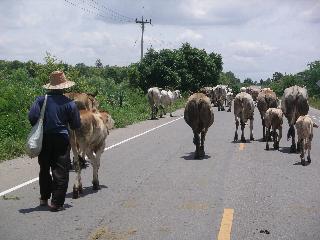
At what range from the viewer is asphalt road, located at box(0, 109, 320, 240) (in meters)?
7.46

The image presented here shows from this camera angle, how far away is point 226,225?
7707 millimetres

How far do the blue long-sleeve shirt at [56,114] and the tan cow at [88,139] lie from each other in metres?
0.75

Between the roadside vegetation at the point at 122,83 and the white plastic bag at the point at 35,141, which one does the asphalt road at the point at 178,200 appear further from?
the roadside vegetation at the point at 122,83

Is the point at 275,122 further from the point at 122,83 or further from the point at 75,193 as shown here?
the point at 122,83

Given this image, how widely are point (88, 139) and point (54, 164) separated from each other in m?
1.11

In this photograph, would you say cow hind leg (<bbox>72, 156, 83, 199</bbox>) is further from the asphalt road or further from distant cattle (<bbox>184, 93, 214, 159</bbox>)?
distant cattle (<bbox>184, 93, 214, 159</bbox>)

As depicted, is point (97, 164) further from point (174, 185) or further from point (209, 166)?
point (209, 166)

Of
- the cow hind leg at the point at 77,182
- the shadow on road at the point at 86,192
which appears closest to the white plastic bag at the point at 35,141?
the cow hind leg at the point at 77,182

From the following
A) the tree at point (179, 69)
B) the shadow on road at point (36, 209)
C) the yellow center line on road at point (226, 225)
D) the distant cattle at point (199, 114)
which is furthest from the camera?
the tree at point (179, 69)

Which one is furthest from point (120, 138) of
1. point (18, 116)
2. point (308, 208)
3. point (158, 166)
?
point (308, 208)

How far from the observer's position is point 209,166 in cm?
1344

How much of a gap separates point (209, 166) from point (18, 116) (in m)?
7.59

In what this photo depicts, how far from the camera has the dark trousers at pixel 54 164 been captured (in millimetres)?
8891

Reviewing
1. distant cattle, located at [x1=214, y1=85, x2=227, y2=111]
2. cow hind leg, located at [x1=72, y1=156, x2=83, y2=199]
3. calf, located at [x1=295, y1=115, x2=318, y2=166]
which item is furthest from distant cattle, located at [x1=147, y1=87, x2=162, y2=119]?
cow hind leg, located at [x1=72, y1=156, x2=83, y2=199]
